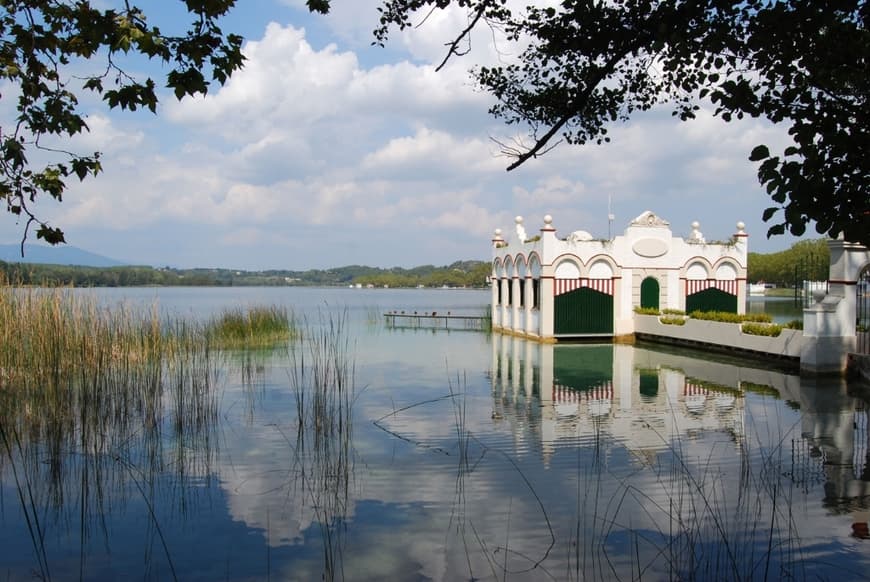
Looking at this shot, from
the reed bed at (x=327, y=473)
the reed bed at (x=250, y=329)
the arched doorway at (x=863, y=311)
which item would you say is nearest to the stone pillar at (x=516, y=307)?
the reed bed at (x=250, y=329)

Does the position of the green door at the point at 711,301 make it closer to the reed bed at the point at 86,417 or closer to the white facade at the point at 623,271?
the white facade at the point at 623,271

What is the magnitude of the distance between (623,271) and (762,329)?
731cm

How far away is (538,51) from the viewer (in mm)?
6152

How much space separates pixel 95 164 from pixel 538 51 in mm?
3694

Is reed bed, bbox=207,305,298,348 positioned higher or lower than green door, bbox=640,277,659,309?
lower

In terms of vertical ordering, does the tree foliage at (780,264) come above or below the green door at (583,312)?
above

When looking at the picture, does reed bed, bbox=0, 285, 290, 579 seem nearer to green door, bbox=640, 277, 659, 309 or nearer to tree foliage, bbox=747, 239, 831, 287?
green door, bbox=640, 277, 659, 309

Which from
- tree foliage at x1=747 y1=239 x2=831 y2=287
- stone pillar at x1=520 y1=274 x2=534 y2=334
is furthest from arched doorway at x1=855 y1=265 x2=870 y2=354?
tree foliage at x1=747 y1=239 x2=831 y2=287

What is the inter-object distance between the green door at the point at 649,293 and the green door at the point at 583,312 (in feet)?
3.78

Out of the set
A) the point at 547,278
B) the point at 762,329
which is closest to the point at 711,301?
the point at 547,278

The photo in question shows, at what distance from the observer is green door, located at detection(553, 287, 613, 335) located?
893 inches

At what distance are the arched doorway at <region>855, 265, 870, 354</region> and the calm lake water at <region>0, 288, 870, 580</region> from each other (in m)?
2.79

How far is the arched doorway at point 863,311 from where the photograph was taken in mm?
13352

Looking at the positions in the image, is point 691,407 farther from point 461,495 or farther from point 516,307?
point 516,307
